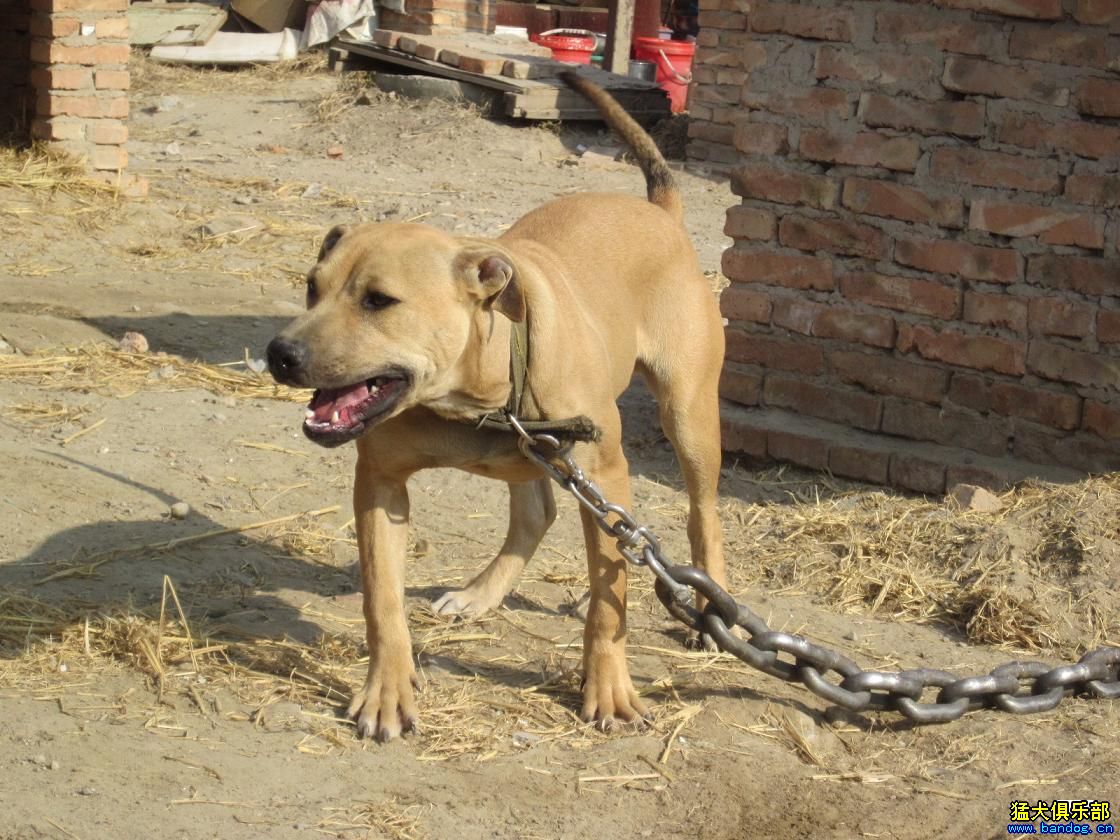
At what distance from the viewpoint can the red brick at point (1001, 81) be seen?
18.7 ft

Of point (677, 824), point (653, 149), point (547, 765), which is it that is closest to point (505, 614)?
point (547, 765)

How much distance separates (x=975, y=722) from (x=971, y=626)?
75cm

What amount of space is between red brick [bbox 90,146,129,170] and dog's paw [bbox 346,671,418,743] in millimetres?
6844

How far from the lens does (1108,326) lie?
5699mm

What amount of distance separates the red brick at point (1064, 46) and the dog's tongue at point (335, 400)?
3378 millimetres

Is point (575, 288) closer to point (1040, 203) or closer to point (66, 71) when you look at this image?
point (1040, 203)

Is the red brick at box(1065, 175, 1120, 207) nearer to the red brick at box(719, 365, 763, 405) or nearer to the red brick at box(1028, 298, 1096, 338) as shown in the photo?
the red brick at box(1028, 298, 1096, 338)

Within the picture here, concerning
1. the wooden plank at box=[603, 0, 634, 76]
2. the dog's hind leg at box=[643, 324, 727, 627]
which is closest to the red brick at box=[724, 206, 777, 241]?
the dog's hind leg at box=[643, 324, 727, 627]

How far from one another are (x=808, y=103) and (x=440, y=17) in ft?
30.9

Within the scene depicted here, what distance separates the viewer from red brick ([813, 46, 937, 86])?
599 centimetres

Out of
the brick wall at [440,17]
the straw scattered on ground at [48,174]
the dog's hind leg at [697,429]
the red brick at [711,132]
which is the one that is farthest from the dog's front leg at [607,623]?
the brick wall at [440,17]

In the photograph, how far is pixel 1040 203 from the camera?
5785 millimetres

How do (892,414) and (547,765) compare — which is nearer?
(547,765)

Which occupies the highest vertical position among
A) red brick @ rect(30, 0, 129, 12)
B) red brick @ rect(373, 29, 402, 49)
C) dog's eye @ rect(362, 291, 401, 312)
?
red brick @ rect(30, 0, 129, 12)
